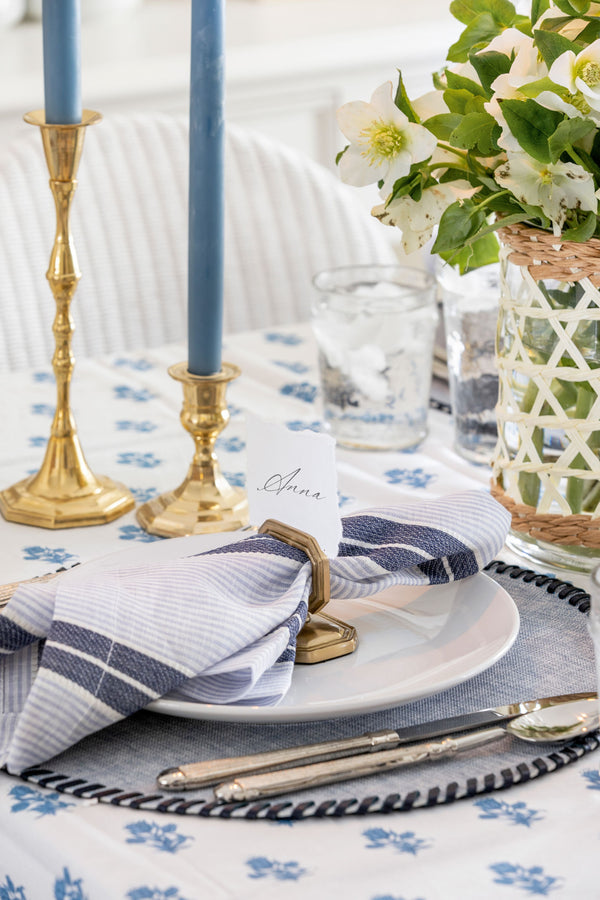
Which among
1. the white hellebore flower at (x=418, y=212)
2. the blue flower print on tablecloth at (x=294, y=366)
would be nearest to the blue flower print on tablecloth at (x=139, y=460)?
the blue flower print on tablecloth at (x=294, y=366)

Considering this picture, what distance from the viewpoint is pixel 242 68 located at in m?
2.38

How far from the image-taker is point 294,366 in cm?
132

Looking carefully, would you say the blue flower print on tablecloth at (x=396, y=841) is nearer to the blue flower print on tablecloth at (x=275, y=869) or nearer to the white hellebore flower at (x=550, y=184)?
the blue flower print on tablecloth at (x=275, y=869)

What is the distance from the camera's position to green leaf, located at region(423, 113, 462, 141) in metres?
0.75

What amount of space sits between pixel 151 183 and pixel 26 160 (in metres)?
0.18

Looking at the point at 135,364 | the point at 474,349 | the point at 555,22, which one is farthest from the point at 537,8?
the point at 135,364

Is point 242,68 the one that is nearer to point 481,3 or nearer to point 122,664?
point 481,3

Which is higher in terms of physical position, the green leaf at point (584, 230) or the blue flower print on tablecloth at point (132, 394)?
the green leaf at point (584, 230)

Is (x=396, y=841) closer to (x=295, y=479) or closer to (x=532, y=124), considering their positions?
(x=295, y=479)

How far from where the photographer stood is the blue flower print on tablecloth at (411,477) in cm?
102

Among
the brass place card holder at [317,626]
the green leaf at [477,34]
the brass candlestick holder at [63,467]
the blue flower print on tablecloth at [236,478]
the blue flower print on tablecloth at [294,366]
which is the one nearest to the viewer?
the brass place card holder at [317,626]

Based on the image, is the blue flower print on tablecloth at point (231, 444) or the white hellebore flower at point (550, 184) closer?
the white hellebore flower at point (550, 184)

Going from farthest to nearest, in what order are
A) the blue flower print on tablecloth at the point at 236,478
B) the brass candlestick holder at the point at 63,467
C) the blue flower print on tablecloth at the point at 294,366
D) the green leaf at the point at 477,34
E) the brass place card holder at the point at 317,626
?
the blue flower print on tablecloth at the point at 294,366
the blue flower print on tablecloth at the point at 236,478
the brass candlestick holder at the point at 63,467
the green leaf at the point at 477,34
the brass place card holder at the point at 317,626

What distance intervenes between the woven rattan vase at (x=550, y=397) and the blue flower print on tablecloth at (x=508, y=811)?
10.6 inches
